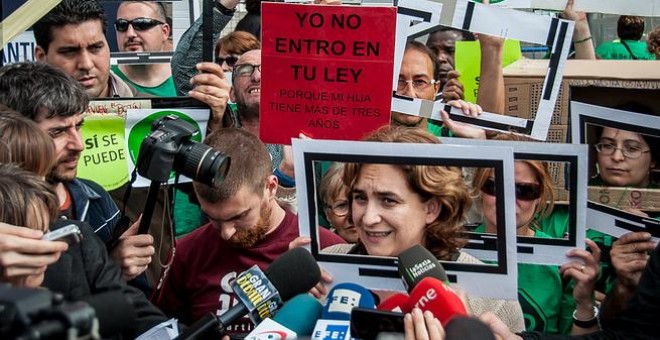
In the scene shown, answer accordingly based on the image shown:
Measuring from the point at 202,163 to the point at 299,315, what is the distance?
561 mm

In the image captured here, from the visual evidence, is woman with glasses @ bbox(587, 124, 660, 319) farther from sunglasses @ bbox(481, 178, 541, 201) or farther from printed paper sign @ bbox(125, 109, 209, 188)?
printed paper sign @ bbox(125, 109, 209, 188)

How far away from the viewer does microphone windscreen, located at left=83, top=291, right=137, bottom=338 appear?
2.11 m

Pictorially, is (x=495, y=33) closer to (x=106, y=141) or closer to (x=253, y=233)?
(x=253, y=233)

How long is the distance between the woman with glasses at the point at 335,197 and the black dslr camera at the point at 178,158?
39 centimetres

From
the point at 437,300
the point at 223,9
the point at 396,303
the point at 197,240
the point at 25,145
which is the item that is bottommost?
the point at 197,240

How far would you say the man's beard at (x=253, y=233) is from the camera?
4.24 meters

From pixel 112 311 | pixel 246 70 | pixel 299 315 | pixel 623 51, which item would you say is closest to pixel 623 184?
pixel 299 315

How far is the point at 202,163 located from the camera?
3.36 meters

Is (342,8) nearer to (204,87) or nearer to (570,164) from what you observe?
(204,87)

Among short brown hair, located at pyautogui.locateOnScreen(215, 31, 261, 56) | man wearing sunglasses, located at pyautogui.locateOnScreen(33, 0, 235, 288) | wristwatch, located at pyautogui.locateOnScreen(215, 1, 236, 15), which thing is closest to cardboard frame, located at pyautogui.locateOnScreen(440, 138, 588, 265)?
wristwatch, located at pyautogui.locateOnScreen(215, 1, 236, 15)

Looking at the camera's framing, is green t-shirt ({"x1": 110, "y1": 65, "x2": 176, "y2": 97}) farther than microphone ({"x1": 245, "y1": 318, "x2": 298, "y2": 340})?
Yes

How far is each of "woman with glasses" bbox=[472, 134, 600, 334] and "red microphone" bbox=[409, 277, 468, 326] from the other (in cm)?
109

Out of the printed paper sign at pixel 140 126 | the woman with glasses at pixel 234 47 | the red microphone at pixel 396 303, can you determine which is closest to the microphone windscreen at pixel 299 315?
the red microphone at pixel 396 303

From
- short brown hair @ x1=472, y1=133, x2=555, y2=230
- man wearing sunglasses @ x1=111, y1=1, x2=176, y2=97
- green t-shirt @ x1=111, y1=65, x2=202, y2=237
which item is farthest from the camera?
man wearing sunglasses @ x1=111, y1=1, x2=176, y2=97
